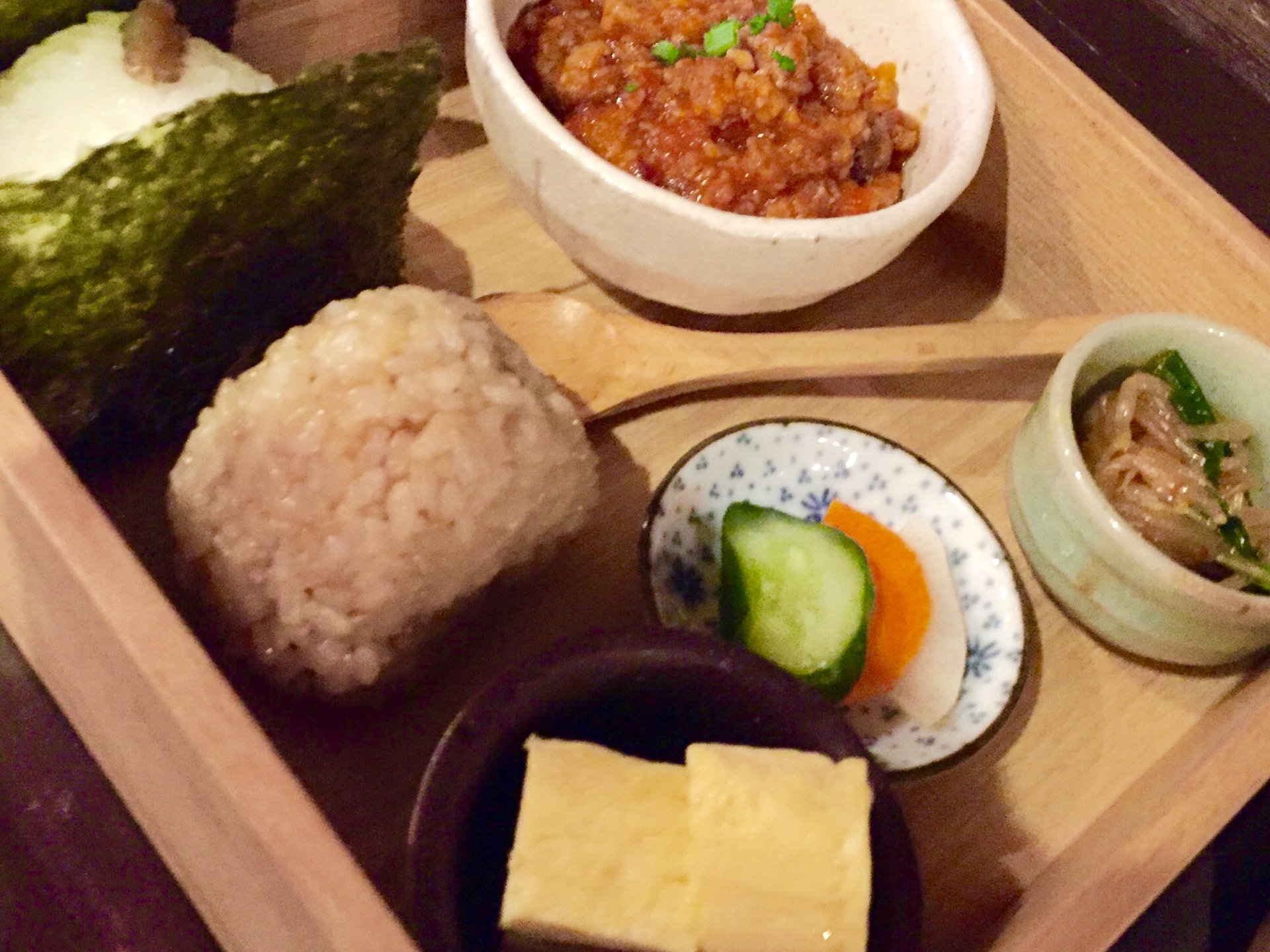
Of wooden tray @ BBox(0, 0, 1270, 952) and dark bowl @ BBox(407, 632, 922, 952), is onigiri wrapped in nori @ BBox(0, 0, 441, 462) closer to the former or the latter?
wooden tray @ BBox(0, 0, 1270, 952)

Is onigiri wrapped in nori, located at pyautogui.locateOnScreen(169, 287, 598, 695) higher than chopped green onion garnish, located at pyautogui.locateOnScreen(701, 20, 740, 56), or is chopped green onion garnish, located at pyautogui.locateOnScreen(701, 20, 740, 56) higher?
chopped green onion garnish, located at pyautogui.locateOnScreen(701, 20, 740, 56)

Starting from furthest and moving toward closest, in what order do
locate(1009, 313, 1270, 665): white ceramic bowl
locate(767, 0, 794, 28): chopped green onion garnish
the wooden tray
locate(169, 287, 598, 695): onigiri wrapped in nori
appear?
locate(767, 0, 794, 28): chopped green onion garnish
locate(1009, 313, 1270, 665): white ceramic bowl
locate(169, 287, 598, 695): onigiri wrapped in nori
the wooden tray

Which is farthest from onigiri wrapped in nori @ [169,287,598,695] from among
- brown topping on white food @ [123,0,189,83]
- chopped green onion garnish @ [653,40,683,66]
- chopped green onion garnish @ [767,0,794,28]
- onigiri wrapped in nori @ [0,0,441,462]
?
chopped green onion garnish @ [767,0,794,28]

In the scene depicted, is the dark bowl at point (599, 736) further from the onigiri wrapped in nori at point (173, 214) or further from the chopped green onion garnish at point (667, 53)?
the chopped green onion garnish at point (667, 53)

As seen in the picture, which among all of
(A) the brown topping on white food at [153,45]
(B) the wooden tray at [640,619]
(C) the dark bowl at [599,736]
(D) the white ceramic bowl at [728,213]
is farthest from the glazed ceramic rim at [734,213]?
(C) the dark bowl at [599,736]

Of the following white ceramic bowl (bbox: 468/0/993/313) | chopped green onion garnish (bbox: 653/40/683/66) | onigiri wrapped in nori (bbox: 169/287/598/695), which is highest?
chopped green onion garnish (bbox: 653/40/683/66)

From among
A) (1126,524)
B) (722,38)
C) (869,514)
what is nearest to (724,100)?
(722,38)

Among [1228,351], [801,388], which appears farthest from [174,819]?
[1228,351]

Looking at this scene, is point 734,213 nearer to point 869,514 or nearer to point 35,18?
point 869,514
